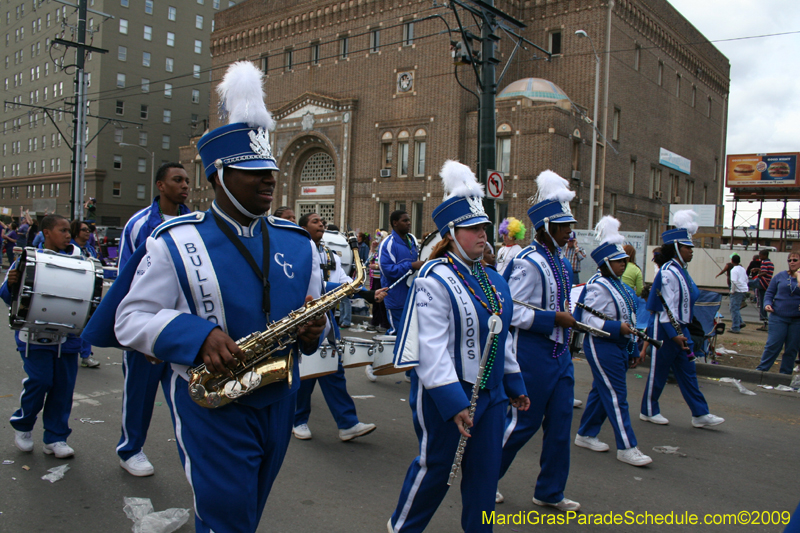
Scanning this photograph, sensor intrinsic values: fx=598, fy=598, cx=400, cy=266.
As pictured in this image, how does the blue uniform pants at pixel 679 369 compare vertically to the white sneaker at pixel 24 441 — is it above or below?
above

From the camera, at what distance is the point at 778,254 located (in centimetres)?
2822

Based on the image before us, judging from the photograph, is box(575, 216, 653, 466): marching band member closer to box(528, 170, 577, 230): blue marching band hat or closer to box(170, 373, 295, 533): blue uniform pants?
box(528, 170, 577, 230): blue marching band hat

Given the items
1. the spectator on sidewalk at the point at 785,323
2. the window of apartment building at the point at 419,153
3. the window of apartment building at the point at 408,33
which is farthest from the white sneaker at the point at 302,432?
the window of apartment building at the point at 408,33

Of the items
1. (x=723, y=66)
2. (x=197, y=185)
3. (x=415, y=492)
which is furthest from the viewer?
(x=723, y=66)

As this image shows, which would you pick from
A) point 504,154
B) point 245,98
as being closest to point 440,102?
point 504,154

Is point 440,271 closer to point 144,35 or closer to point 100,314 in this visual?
point 100,314

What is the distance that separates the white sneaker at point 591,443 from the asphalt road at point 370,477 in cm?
7

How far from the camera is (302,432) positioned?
18.9 feet

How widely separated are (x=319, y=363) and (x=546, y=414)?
1828mm

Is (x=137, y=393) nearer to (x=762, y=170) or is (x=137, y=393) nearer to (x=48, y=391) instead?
(x=48, y=391)

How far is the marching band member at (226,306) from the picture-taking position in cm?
231

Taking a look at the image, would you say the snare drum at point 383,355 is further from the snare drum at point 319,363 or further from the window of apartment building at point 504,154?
the window of apartment building at point 504,154

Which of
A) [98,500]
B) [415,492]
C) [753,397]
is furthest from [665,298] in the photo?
[98,500]

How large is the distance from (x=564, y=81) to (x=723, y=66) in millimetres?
22036
